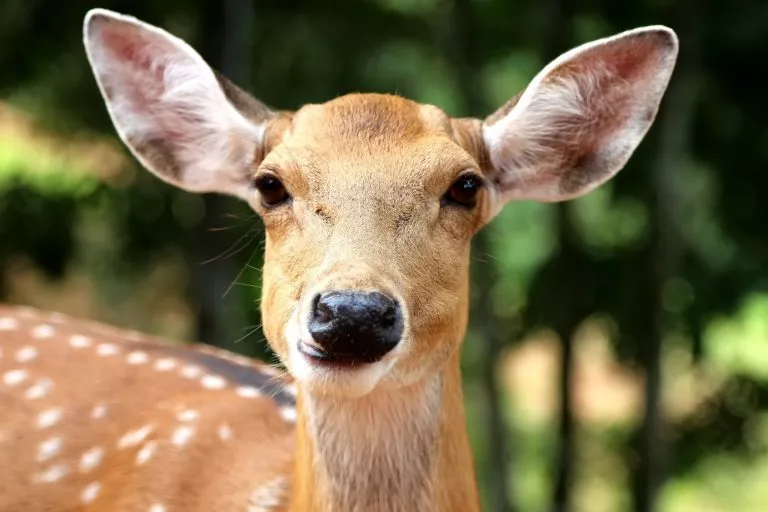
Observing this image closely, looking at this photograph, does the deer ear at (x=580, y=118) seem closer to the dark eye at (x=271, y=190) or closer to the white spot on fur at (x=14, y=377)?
the dark eye at (x=271, y=190)

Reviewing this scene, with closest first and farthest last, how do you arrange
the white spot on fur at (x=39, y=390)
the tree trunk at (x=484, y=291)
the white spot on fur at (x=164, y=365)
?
the white spot on fur at (x=39, y=390) → the white spot on fur at (x=164, y=365) → the tree trunk at (x=484, y=291)

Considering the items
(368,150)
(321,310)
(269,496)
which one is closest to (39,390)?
(269,496)

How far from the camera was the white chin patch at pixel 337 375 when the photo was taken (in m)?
1.93

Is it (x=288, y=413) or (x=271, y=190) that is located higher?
(x=271, y=190)

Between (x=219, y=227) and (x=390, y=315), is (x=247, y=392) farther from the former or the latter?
(x=219, y=227)

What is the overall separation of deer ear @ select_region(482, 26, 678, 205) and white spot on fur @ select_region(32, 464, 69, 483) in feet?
4.31

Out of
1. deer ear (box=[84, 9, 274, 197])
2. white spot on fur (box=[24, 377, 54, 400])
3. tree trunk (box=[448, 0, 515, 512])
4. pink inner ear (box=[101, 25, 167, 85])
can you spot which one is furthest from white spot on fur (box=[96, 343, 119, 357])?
tree trunk (box=[448, 0, 515, 512])

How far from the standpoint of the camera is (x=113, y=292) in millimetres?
6074

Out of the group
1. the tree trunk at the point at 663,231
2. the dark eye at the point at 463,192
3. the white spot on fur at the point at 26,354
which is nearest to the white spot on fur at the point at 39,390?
the white spot on fur at the point at 26,354

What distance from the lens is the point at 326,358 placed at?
6.28ft

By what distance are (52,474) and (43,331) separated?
559 mm

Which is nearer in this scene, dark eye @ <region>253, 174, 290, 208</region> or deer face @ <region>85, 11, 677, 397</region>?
deer face @ <region>85, 11, 677, 397</region>

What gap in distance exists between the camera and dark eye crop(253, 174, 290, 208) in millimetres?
2225

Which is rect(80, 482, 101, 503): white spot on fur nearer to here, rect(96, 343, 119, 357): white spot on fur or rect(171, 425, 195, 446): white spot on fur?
rect(171, 425, 195, 446): white spot on fur
